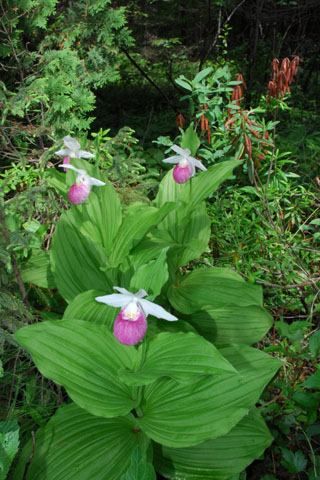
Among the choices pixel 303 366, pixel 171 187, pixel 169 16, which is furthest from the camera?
pixel 169 16

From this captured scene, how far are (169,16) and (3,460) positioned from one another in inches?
229

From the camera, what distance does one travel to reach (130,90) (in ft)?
17.6

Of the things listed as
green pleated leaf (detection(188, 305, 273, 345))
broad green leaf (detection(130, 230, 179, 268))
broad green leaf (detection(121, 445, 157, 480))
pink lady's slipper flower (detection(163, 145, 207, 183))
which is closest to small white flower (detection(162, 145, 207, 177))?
pink lady's slipper flower (detection(163, 145, 207, 183))

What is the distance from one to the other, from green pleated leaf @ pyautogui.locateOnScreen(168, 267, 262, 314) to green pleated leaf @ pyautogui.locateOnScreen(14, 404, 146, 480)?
69 cm

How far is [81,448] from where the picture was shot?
1422 millimetres

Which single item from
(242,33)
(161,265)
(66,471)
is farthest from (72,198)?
(242,33)

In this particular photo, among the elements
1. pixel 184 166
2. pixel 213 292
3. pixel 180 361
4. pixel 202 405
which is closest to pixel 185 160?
pixel 184 166

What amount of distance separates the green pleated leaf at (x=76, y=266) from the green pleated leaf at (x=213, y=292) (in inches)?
16.5

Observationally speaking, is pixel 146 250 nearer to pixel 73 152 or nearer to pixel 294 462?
pixel 73 152

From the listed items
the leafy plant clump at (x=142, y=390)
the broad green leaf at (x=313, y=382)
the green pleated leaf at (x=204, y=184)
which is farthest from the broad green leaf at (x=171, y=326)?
the green pleated leaf at (x=204, y=184)

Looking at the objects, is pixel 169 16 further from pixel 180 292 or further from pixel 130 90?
pixel 180 292

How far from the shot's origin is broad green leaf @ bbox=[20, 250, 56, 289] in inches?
83.4

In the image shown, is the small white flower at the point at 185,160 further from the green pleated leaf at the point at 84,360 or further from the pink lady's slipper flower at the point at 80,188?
the green pleated leaf at the point at 84,360

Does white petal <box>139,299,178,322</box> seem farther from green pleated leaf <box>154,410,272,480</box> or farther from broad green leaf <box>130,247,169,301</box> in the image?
green pleated leaf <box>154,410,272,480</box>
